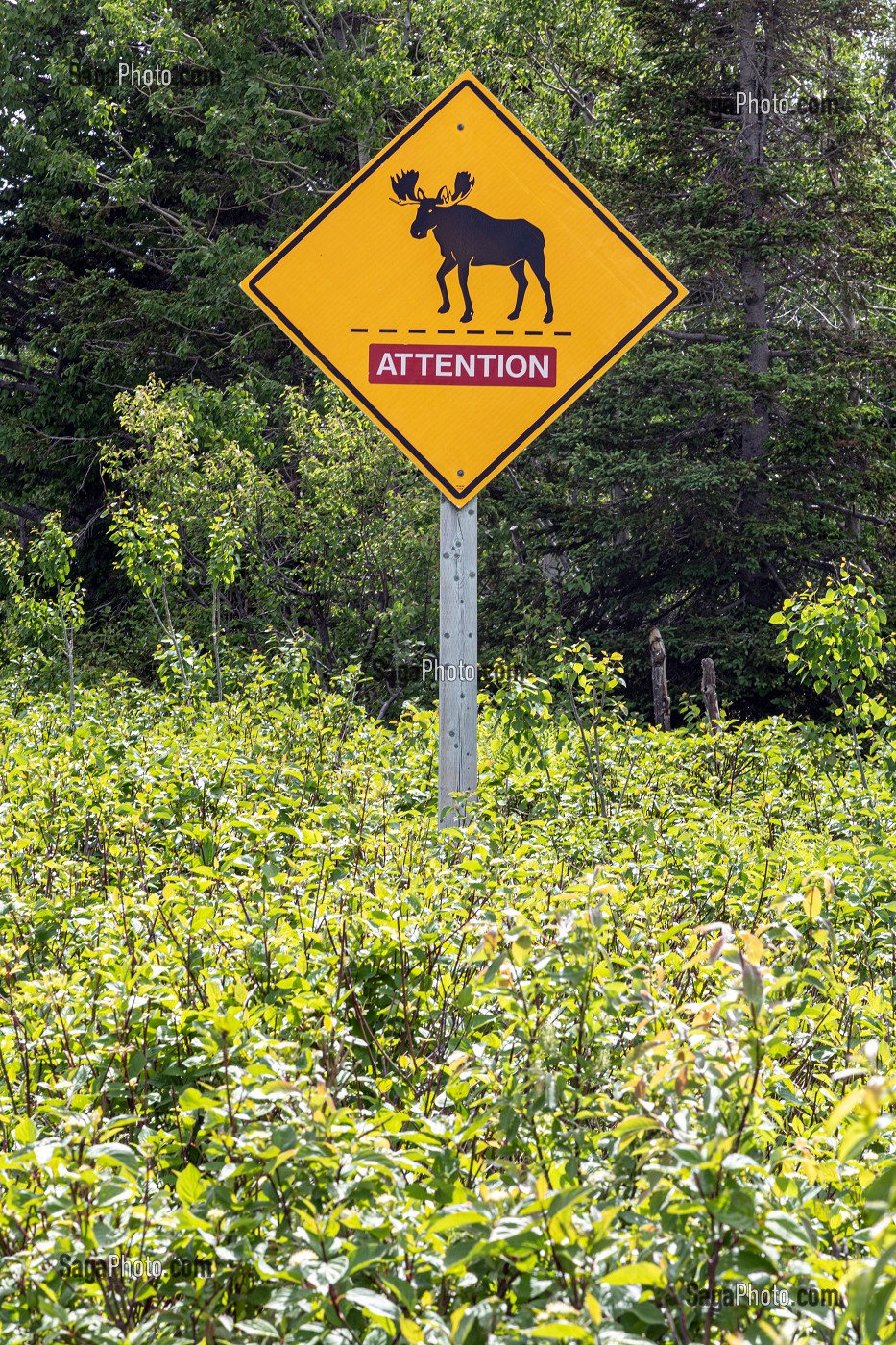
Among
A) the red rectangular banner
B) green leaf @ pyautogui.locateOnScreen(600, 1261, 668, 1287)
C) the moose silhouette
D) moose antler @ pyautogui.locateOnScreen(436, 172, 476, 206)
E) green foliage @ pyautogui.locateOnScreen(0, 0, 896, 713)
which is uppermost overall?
green foliage @ pyautogui.locateOnScreen(0, 0, 896, 713)

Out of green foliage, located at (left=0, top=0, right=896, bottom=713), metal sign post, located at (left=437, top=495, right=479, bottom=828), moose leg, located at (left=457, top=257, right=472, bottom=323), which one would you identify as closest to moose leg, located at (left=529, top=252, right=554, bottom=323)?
moose leg, located at (left=457, top=257, right=472, bottom=323)

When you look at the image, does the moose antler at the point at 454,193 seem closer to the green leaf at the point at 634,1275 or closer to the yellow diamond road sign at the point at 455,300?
the yellow diamond road sign at the point at 455,300

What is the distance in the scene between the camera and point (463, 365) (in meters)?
4.04

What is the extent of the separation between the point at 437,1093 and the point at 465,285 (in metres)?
2.45

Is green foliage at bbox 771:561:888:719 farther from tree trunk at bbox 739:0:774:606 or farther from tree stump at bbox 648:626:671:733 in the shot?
tree trunk at bbox 739:0:774:606

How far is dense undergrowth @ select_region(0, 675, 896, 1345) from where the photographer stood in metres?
1.71

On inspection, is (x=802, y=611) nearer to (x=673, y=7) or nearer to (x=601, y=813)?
(x=601, y=813)

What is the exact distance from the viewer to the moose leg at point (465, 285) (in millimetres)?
3973

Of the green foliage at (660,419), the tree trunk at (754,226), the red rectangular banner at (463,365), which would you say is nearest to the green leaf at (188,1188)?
the red rectangular banner at (463,365)

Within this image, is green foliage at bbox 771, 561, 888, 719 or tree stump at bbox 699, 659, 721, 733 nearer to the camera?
green foliage at bbox 771, 561, 888, 719

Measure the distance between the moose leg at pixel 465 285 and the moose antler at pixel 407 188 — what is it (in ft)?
0.86

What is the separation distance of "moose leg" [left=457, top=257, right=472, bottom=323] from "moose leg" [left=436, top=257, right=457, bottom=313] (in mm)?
25

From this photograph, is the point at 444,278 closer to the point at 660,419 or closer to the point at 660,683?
the point at 660,683

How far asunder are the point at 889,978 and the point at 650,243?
451 inches
